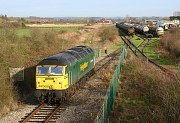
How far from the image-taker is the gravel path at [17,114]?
601 inches

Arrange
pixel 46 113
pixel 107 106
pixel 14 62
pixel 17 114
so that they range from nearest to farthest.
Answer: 1. pixel 107 106
2. pixel 17 114
3. pixel 46 113
4. pixel 14 62

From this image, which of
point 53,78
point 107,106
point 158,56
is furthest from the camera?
point 158,56

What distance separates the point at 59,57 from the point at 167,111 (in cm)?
824

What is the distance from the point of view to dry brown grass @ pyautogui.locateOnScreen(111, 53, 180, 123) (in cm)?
1170

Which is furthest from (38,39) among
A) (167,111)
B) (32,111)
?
(167,111)

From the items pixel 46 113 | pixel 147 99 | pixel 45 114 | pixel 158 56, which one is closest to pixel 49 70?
pixel 46 113

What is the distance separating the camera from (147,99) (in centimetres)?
1800

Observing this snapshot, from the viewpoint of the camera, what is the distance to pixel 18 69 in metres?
19.0

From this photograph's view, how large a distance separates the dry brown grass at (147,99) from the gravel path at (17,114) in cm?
460

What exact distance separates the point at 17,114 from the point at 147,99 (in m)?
7.22

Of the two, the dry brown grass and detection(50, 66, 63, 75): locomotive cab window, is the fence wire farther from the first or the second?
detection(50, 66, 63, 75): locomotive cab window

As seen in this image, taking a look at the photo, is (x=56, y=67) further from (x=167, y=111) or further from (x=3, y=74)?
(x=167, y=111)

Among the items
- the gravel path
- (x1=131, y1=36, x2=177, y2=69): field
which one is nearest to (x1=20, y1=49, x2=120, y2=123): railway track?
the gravel path

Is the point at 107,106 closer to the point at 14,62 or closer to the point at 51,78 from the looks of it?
the point at 51,78
